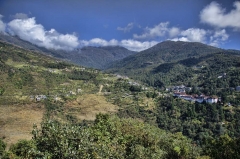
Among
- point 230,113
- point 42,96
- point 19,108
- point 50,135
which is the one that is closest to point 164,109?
point 230,113

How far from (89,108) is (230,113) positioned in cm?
6457

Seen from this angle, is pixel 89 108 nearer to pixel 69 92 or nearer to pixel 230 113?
pixel 69 92

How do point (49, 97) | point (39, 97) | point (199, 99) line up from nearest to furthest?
point (39, 97)
point (49, 97)
point (199, 99)

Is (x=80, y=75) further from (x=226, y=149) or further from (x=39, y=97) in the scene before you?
(x=226, y=149)

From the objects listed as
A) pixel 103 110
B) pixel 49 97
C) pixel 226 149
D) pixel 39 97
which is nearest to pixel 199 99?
pixel 103 110

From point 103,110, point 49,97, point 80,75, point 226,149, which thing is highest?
point 80,75

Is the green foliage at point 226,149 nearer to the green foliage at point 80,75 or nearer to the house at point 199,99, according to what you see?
the house at point 199,99

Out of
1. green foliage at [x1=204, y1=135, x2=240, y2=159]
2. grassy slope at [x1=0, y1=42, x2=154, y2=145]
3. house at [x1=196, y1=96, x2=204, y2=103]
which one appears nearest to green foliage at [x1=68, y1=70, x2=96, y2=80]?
grassy slope at [x1=0, y1=42, x2=154, y2=145]

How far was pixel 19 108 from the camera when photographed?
9394cm

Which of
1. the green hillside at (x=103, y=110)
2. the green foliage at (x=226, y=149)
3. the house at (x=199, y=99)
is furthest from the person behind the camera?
A: the house at (x=199, y=99)

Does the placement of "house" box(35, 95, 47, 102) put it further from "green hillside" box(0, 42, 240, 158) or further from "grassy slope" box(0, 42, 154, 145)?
"grassy slope" box(0, 42, 154, 145)

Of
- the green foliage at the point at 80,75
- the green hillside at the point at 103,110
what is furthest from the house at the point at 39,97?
the green foliage at the point at 80,75

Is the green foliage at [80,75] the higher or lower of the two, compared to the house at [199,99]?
higher

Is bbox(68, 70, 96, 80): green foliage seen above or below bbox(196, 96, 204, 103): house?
above
